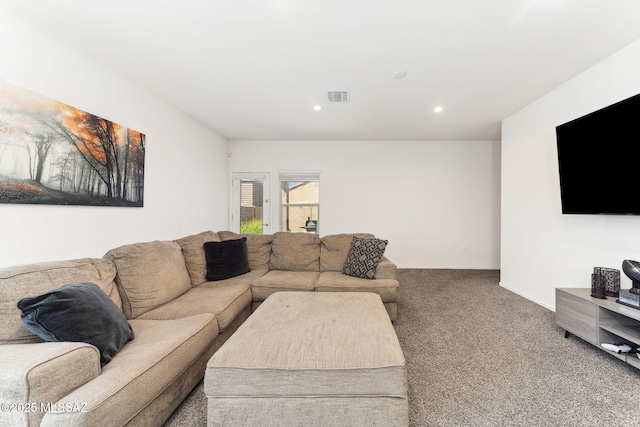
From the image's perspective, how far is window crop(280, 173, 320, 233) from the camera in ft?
17.0

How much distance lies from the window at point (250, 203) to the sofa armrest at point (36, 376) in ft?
13.4

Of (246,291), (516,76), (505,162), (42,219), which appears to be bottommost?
(246,291)

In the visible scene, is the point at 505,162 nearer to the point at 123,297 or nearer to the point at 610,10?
the point at 610,10

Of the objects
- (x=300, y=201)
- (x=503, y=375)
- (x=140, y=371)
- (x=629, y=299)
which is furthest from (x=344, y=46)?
(x=300, y=201)

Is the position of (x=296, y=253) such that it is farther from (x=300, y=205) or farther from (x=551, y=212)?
(x=551, y=212)

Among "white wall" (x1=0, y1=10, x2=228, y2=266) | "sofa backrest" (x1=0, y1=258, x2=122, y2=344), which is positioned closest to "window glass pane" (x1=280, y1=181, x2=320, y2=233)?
"white wall" (x1=0, y1=10, x2=228, y2=266)

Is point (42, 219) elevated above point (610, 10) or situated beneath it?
situated beneath

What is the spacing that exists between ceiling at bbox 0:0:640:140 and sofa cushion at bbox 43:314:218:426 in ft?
7.09

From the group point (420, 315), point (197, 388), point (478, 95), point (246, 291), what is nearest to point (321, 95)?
point (478, 95)

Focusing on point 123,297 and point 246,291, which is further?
point 246,291

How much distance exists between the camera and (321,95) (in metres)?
3.09

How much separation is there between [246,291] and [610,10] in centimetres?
359

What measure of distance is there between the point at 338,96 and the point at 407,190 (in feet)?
8.54

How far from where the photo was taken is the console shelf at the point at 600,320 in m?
1.81
